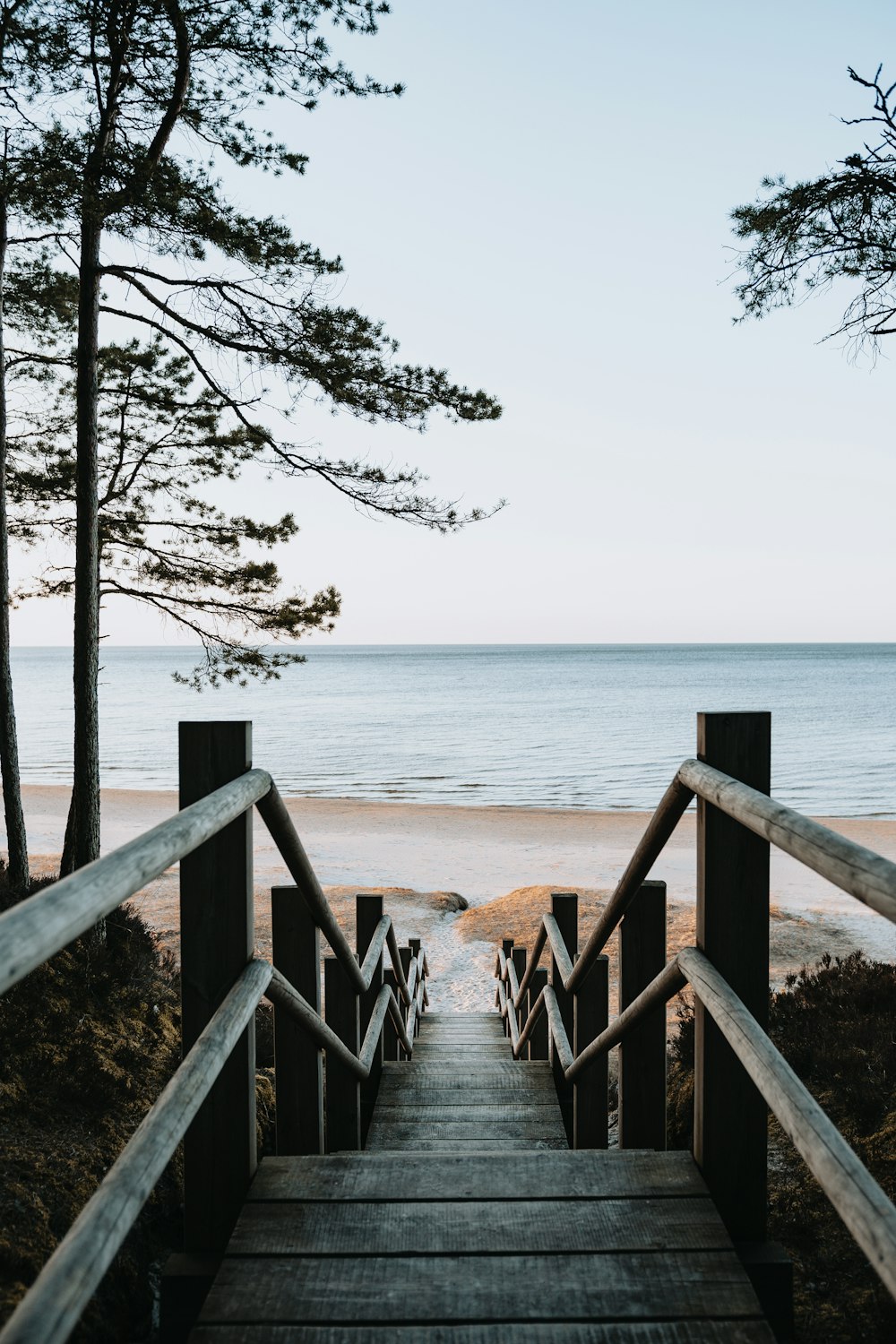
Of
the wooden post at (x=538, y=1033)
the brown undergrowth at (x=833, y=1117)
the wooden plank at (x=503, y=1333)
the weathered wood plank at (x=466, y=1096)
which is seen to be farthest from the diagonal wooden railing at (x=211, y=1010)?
the wooden post at (x=538, y=1033)

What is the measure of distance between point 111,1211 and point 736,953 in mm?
1388

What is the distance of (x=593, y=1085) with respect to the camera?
3240 mm

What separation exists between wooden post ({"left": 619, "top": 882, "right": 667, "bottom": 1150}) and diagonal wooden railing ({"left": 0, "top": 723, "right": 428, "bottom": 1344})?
3.08ft

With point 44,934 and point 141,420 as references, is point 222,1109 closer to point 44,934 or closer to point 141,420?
point 44,934

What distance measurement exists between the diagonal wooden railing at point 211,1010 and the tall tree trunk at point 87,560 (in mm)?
3790

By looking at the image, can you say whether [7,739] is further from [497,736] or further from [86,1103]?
[497,736]

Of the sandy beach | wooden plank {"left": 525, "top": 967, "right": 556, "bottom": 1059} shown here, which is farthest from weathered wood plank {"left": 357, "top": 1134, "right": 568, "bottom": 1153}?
the sandy beach

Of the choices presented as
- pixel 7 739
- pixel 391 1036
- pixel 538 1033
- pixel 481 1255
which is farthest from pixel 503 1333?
pixel 7 739

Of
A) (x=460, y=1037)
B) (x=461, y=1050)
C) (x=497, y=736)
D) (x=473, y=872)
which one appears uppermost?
(x=461, y=1050)

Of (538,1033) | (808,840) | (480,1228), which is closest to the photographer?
(808,840)

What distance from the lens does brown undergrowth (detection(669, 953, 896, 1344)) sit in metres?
2.75

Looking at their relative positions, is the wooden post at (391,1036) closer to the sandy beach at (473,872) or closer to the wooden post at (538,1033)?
the wooden post at (538,1033)

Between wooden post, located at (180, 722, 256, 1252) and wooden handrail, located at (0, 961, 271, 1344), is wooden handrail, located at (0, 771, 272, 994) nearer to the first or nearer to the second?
wooden post, located at (180, 722, 256, 1252)

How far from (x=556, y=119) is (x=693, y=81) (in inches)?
120
